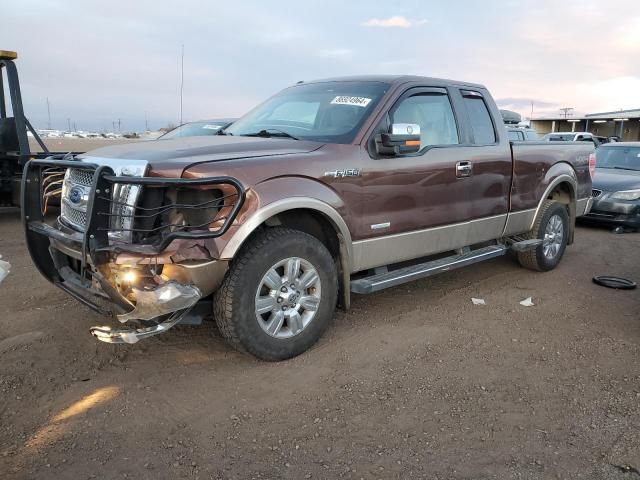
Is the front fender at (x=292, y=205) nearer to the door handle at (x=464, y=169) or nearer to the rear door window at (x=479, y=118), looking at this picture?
the door handle at (x=464, y=169)

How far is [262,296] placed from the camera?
364 centimetres

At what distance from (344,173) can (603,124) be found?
2003 inches

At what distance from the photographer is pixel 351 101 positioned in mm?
4480

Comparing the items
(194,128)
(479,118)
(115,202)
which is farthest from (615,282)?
(194,128)

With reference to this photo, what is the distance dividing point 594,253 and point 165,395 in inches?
256

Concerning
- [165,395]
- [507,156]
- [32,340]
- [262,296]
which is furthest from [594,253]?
[32,340]

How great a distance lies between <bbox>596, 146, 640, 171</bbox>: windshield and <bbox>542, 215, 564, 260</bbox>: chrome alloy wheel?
5.28m

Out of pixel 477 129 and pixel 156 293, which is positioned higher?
pixel 477 129

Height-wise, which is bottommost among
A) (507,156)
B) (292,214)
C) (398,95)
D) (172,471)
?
(172,471)

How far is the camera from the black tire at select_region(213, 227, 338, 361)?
343 centimetres

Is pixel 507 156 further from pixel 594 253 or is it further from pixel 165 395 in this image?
pixel 165 395

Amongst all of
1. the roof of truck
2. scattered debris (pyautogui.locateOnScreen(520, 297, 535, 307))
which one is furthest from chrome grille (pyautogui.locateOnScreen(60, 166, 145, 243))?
scattered debris (pyautogui.locateOnScreen(520, 297, 535, 307))

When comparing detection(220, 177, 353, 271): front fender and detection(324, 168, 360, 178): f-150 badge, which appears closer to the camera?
detection(220, 177, 353, 271): front fender

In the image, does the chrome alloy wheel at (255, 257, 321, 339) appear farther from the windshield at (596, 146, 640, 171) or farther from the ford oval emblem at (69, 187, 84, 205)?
the windshield at (596, 146, 640, 171)
